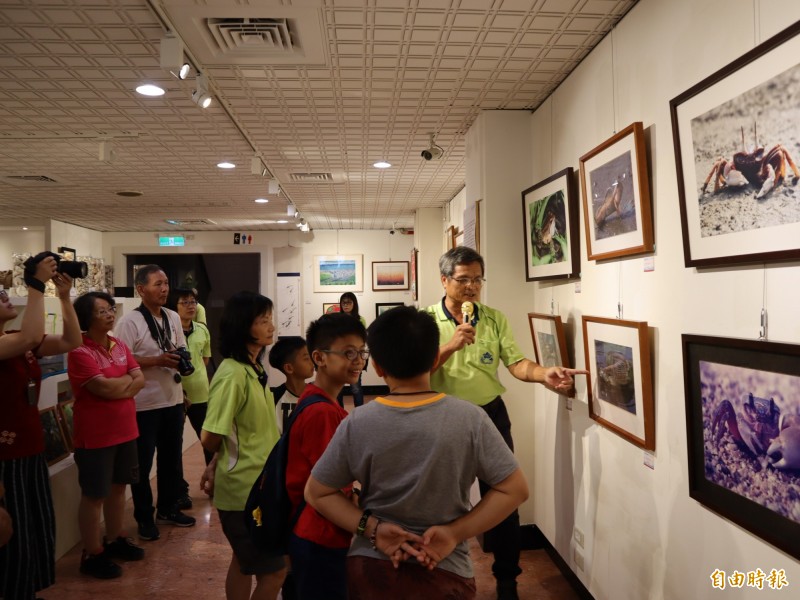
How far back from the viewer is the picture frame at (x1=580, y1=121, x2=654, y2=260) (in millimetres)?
2100

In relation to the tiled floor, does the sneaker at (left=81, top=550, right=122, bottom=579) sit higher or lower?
higher

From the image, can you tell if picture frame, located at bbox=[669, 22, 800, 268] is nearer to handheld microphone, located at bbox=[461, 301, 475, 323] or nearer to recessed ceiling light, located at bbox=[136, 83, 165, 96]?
handheld microphone, located at bbox=[461, 301, 475, 323]

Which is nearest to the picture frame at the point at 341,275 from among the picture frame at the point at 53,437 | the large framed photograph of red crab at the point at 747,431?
the picture frame at the point at 53,437

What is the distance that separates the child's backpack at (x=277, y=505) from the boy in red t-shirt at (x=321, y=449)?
20mm

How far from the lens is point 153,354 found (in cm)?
358

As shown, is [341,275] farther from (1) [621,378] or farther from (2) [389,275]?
(1) [621,378]

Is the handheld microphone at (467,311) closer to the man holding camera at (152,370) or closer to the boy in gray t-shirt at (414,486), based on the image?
the boy in gray t-shirt at (414,486)

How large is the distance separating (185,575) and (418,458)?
258 cm

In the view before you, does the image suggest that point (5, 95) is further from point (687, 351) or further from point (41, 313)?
point (687, 351)

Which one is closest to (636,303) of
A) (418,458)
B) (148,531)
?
(418,458)

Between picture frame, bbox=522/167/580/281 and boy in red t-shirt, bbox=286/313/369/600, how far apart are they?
157cm

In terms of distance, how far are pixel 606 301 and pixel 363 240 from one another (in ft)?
24.7

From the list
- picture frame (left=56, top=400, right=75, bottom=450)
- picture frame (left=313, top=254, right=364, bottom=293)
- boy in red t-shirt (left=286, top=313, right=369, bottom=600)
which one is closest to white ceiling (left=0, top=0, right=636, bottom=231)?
boy in red t-shirt (left=286, top=313, right=369, bottom=600)

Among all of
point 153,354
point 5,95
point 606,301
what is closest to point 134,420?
point 153,354
